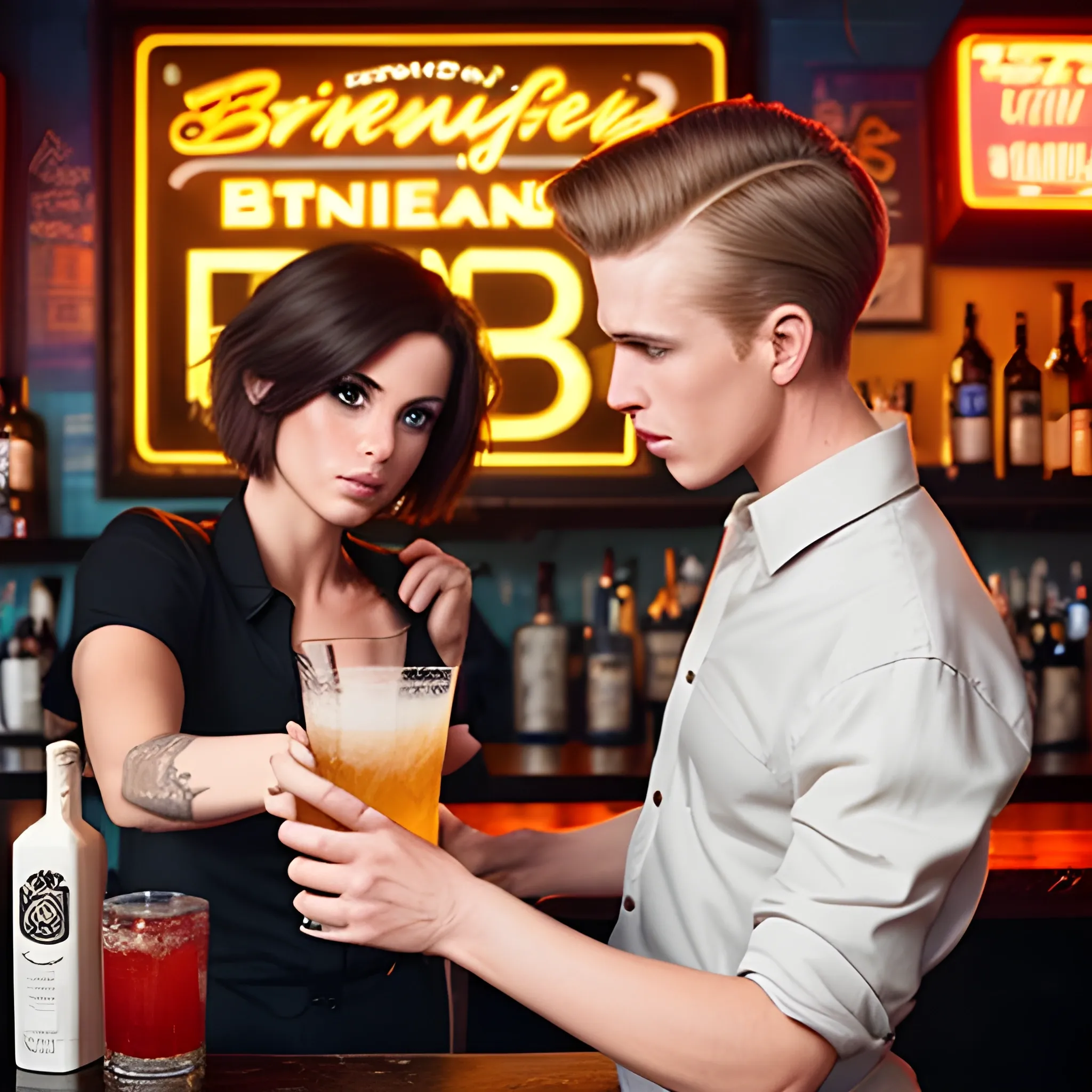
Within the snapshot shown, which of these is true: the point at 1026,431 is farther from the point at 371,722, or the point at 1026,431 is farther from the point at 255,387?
the point at 371,722

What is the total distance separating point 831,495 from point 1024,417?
2.29 metres

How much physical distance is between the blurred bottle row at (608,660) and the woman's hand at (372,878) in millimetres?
2133

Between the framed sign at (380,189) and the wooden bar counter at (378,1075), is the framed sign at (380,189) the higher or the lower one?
the higher one

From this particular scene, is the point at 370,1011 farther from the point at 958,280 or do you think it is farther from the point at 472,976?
the point at 958,280

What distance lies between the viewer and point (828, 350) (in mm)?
1067

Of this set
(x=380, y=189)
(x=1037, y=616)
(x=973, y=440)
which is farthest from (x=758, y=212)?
(x=1037, y=616)

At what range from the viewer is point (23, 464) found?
3.22 meters

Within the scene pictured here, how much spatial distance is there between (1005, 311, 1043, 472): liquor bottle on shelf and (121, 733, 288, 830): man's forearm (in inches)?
90.4

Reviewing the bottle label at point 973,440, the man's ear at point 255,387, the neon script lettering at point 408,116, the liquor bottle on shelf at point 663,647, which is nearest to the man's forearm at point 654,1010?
the man's ear at point 255,387

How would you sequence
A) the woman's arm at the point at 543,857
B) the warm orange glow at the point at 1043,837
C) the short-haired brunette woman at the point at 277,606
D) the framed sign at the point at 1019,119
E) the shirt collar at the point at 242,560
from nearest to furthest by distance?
1. the woman's arm at the point at 543,857
2. the short-haired brunette woman at the point at 277,606
3. the shirt collar at the point at 242,560
4. the warm orange glow at the point at 1043,837
5. the framed sign at the point at 1019,119

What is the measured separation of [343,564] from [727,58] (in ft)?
6.46

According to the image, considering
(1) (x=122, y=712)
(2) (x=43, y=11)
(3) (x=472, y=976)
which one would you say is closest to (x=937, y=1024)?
(3) (x=472, y=976)

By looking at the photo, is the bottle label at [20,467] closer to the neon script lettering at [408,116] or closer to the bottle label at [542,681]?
the neon script lettering at [408,116]

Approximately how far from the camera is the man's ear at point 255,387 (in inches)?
72.7
